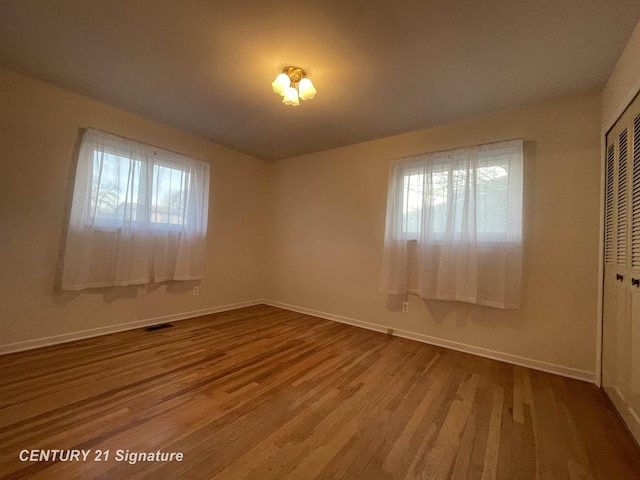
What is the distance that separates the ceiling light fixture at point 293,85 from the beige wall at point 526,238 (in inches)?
65.2

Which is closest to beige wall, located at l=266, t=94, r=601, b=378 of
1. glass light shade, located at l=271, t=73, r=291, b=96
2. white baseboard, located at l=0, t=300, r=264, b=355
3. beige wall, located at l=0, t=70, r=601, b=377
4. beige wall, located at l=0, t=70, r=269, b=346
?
beige wall, located at l=0, t=70, r=601, b=377

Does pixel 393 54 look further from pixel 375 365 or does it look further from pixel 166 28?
pixel 375 365

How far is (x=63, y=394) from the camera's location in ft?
5.85

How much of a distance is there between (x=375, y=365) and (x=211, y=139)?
143 inches

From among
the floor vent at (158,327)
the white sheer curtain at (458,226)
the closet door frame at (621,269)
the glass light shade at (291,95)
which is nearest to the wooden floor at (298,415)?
the closet door frame at (621,269)

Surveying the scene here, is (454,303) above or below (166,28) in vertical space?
below

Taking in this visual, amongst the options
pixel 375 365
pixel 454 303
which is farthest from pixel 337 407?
pixel 454 303

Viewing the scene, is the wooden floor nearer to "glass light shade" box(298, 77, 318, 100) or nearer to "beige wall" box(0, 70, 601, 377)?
"beige wall" box(0, 70, 601, 377)

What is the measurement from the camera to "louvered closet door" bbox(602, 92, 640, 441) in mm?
1603

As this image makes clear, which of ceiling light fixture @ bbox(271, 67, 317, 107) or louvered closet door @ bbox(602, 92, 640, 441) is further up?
ceiling light fixture @ bbox(271, 67, 317, 107)

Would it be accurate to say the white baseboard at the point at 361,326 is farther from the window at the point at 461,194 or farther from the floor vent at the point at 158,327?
the window at the point at 461,194

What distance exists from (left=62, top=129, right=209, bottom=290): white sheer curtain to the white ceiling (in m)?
0.64

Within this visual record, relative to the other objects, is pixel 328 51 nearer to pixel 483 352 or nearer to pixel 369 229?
pixel 369 229

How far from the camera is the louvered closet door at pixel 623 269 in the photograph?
1.60 meters
